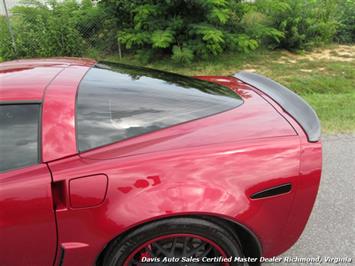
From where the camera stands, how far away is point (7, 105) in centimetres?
185

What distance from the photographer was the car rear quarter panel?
1724 millimetres

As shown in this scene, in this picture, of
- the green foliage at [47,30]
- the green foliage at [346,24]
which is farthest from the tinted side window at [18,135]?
the green foliage at [346,24]

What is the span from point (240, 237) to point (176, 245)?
0.38 m

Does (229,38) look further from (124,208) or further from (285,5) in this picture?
(124,208)

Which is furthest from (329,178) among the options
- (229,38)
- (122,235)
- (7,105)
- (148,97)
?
(229,38)

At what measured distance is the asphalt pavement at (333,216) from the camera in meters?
2.49

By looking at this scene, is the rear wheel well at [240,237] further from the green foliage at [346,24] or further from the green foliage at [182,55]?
the green foliage at [346,24]

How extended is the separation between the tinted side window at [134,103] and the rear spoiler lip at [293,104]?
1.07 feet

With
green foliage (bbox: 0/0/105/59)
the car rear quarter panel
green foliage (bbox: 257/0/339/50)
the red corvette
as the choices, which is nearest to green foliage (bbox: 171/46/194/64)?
green foliage (bbox: 257/0/339/50)

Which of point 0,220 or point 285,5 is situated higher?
point 285,5

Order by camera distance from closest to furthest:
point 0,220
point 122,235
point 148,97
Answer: point 0,220
point 122,235
point 148,97

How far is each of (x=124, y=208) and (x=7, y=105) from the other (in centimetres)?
83

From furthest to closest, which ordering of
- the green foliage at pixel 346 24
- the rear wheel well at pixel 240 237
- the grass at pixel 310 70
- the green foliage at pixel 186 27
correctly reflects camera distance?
1. the green foliage at pixel 346 24
2. the green foliage at pixel 186 27
3. the grass at pixel 310 70
4. the rear wheel well at pixel 240 237

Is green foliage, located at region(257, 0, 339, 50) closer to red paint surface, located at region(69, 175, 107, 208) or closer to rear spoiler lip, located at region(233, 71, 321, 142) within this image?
rear spoiler lip, located at region(233, 71, 321, 142)
